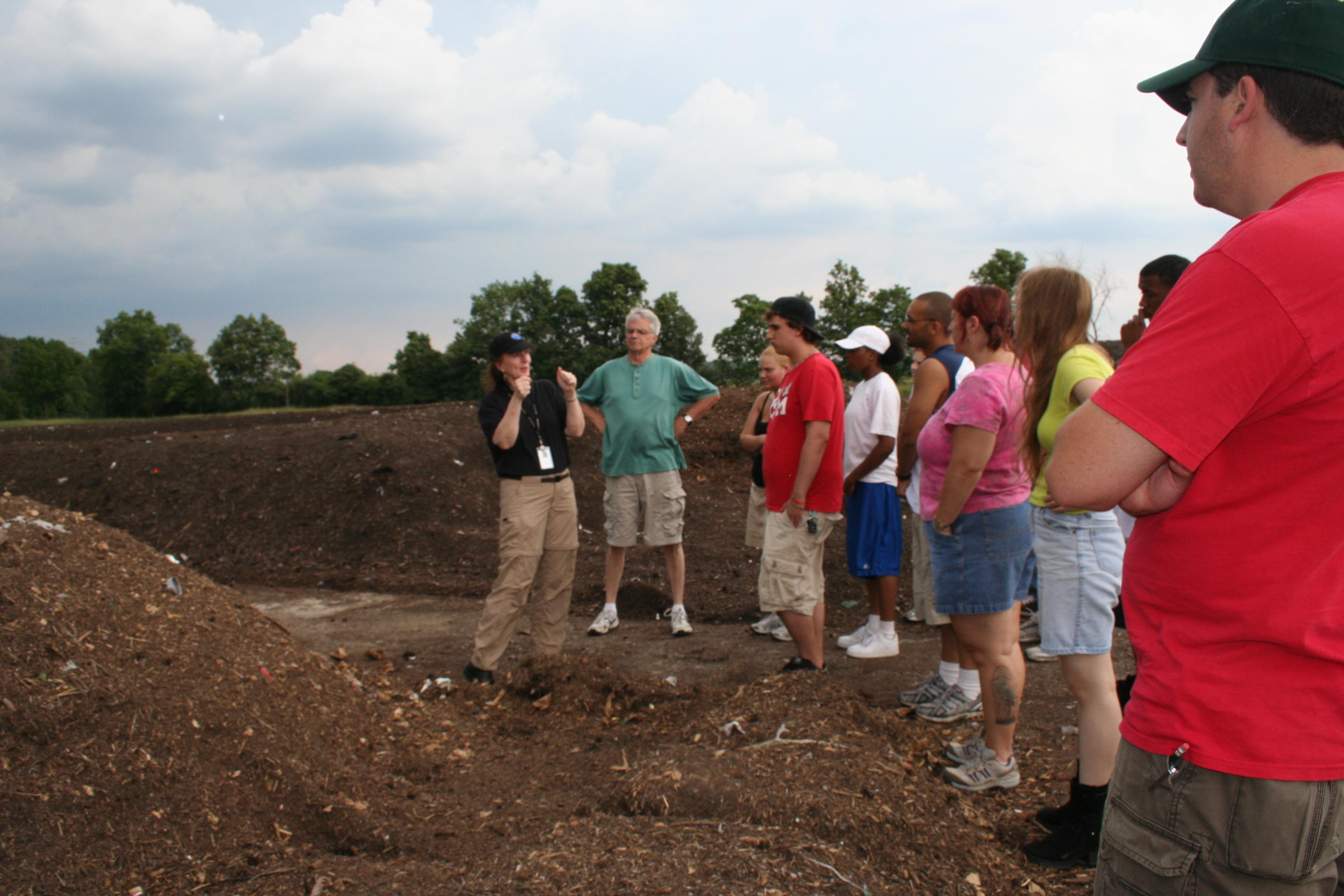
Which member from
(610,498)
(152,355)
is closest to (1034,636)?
(610,498)

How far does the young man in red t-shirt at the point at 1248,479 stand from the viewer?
1211 mm

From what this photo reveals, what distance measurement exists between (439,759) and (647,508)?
2682mm

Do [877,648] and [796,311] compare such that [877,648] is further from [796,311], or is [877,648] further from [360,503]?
[360,503]

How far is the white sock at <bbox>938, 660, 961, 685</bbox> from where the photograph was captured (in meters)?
4.66

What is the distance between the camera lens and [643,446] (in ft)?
21.2

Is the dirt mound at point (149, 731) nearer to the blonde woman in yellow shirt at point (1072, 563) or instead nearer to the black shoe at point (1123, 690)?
the blonde woman in yellow shirt at point (1072, 563)

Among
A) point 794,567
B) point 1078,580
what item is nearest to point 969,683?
point 794,567

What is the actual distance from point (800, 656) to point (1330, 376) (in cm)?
385

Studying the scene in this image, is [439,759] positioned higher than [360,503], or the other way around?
[360,503]

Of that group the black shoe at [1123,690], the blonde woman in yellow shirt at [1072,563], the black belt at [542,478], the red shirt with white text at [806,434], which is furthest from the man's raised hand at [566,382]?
the black shoe at [1123,690]

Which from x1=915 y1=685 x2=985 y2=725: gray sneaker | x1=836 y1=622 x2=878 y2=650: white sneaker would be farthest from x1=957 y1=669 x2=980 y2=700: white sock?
x1=836 y1=622 x2=878 y2=650: white sneaker

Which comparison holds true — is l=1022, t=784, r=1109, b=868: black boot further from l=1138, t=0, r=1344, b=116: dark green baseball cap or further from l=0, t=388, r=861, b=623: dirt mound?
l=0, t=388, r=861, b=623: dirt mound

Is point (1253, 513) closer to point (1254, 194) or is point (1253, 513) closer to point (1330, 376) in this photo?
point (1330, 376)

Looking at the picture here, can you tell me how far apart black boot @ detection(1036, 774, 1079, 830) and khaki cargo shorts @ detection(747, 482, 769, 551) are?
135 inches
